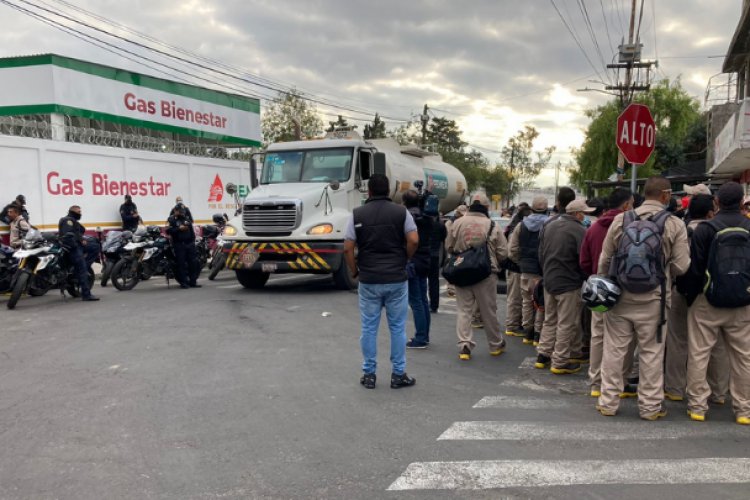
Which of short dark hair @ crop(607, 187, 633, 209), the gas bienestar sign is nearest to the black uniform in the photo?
the gas bienestar sign

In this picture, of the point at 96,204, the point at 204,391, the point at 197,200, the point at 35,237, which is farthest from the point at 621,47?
the point at 204,391

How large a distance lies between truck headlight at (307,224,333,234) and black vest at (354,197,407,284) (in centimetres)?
553

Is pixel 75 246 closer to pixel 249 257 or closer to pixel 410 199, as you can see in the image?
pixel 249 257

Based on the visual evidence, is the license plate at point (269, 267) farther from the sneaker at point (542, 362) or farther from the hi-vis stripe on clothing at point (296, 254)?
the sneaker at point (542, 362)

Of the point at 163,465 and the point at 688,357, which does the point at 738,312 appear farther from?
the point at 163,465

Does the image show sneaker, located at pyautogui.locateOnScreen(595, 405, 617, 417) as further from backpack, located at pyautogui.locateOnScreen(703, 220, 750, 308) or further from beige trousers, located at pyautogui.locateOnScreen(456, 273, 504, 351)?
beige trousers, located at pyautogui.locateOnScreen(456, 273, 504, 351)

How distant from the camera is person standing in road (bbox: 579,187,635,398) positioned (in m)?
5.50

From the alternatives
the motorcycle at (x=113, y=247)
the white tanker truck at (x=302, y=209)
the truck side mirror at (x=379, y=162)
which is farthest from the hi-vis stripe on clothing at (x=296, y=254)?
the motorcycle at (x=113, y=247)

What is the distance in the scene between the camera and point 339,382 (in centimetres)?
568

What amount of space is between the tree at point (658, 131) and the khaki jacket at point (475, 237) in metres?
32.2

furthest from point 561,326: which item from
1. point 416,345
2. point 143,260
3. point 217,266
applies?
point 217,266

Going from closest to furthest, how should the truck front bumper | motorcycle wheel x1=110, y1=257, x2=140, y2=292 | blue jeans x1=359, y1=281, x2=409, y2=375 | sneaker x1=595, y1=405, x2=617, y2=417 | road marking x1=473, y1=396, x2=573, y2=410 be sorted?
sneaker x1=595, y1=405, x2=617, y2=417
road marking x1=473, y1=396, x2=573, y2=410
blue jeans x1=359, y1=281, x2=409, y2=375
the truck front bumper
motorcycle wheel x1=110, y1=257, x2=140, y2=292

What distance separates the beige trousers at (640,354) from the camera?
15.6 feet

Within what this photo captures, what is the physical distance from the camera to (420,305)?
7.25 metres
